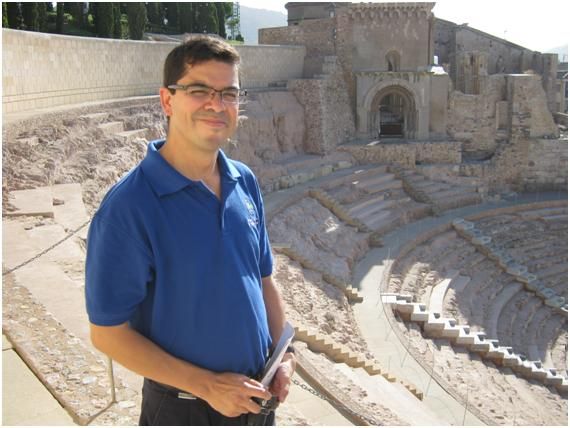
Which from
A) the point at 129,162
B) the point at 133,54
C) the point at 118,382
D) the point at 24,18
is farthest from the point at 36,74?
the point at 24,18

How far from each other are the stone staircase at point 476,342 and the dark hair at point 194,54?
1171cm

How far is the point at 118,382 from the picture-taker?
165 inches

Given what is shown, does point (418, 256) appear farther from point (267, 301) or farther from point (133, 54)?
point (267, 301)

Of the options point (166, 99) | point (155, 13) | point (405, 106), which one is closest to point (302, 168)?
point (405, 106)

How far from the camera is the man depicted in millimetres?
2246

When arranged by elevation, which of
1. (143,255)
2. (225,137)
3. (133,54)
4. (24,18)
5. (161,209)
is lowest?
(143,255)

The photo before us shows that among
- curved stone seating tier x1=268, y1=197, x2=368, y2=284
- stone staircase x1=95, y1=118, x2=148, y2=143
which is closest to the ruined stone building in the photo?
curved stone seating tier x1=268, y1=197, x2=368, y2=284

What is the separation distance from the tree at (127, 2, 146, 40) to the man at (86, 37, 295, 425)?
82.1 feet

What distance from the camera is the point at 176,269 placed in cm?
230

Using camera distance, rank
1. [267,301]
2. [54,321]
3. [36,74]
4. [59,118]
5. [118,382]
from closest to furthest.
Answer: [267,301], [118,382], [54,321], [59,118], [36,74]

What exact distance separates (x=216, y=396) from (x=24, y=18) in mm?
22914

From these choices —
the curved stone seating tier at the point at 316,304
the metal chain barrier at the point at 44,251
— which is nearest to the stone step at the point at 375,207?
the curved stone seating tier at the point at 316,304

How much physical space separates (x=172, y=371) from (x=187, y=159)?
0.88 metres

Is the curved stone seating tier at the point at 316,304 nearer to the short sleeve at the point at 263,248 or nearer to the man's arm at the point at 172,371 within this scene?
the short sleeve at the point at 263,248
